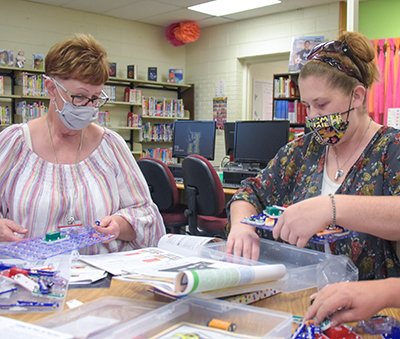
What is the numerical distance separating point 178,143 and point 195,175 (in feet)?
4.93

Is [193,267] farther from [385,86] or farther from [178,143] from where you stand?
[385,86]

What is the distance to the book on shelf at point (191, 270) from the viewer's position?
31.2 inches

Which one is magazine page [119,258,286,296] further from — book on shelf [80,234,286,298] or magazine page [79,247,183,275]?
magazine page [79,247,183,275]

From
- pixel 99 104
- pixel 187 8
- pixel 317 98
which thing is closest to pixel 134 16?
pixel 187 8

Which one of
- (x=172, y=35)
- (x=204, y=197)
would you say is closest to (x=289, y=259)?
(x=204, y=197)

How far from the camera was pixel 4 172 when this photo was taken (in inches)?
59.5

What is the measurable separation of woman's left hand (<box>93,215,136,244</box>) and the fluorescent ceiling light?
517cm

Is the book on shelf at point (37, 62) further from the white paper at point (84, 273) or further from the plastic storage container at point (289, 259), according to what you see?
the plastic storage container at point (289, 259)

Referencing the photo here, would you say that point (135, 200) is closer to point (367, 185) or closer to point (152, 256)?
point (152, 256)

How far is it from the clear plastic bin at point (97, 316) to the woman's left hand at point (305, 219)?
1.12 feet

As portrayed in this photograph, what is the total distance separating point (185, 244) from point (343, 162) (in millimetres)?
588

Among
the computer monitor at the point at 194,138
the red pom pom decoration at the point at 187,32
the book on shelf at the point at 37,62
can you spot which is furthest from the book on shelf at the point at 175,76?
the computer monitor at the point at 194,138

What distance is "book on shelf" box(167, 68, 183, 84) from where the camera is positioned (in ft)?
24.5

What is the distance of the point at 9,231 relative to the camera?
1.33 meters
